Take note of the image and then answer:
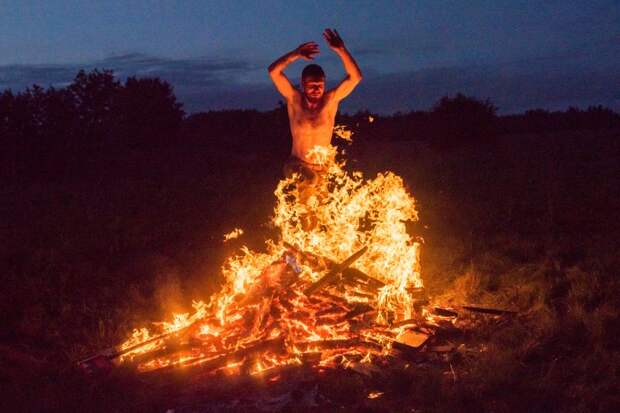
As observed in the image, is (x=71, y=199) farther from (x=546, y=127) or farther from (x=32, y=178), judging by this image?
(x=546, y=127)

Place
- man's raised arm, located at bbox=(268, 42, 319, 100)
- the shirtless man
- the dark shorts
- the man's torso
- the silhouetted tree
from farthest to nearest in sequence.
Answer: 1. the silhouetted tree
2. the dark shorts
3. the man's torso
4. the shirtless man
5. man's raised arm, located at bbox=(268, 42, 319, 100)

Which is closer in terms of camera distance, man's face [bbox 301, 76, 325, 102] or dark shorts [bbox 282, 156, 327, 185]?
man's face [bbox 301, 76, 325, 102]

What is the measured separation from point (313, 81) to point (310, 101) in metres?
0.24

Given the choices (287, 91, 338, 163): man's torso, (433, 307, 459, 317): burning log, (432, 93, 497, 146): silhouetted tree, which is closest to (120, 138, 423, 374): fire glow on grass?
(287, 91, 338, 163): man's torso

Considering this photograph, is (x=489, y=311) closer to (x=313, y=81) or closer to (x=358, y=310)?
(x=358, y=310)

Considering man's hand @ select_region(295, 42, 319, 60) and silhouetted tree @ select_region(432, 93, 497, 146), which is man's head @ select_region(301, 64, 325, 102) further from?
silhouetted tree @ select_region(432, 93, 497, 146)

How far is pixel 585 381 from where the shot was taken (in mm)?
5121

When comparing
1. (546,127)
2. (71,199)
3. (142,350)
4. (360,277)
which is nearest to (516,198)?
(360,277)

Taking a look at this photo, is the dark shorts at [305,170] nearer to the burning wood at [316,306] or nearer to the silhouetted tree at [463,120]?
the burning wood at [316,306]

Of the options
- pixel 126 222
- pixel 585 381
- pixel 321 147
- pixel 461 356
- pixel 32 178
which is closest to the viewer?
pixel 585 381

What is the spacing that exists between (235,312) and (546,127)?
3274cm

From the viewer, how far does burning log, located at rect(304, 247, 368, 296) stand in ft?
22.5

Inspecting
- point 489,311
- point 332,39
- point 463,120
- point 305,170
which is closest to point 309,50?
point 332,39

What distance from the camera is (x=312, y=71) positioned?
7109 mm
